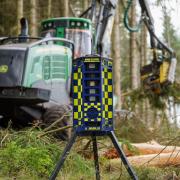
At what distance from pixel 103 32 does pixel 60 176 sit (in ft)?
14.0

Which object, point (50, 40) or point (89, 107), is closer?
point (89, 107)

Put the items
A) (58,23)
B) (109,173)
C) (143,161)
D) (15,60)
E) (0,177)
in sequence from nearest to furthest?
(0,177)
(109,173)
(143,161)
(15,60)
(58,23)

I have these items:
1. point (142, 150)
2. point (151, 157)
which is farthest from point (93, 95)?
point (142, 150)

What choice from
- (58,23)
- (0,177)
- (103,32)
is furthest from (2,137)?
(58,23)

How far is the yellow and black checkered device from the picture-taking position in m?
4.68

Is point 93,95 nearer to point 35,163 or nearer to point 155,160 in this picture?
point 35,163

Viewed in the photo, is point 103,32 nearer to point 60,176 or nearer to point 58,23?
point 58,23

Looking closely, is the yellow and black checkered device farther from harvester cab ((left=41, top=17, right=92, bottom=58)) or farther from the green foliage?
harvester cab ((left=41, top=17, right=92, bottom=58))

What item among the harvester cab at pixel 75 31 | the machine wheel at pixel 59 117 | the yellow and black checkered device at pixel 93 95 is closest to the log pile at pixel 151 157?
the yellow and black checkered device at pixel 93 95

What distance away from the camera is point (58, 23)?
10.4 metres

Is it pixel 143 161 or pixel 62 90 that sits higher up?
pixel 62 90

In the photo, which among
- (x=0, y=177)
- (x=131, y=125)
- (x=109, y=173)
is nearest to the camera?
(x=0, y=177)

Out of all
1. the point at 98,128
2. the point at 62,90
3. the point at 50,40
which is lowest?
the point at 98,128

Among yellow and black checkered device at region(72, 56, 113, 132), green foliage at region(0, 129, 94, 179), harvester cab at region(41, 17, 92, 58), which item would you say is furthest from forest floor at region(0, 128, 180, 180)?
harvester cab at region(41, 17, 92, 58)
